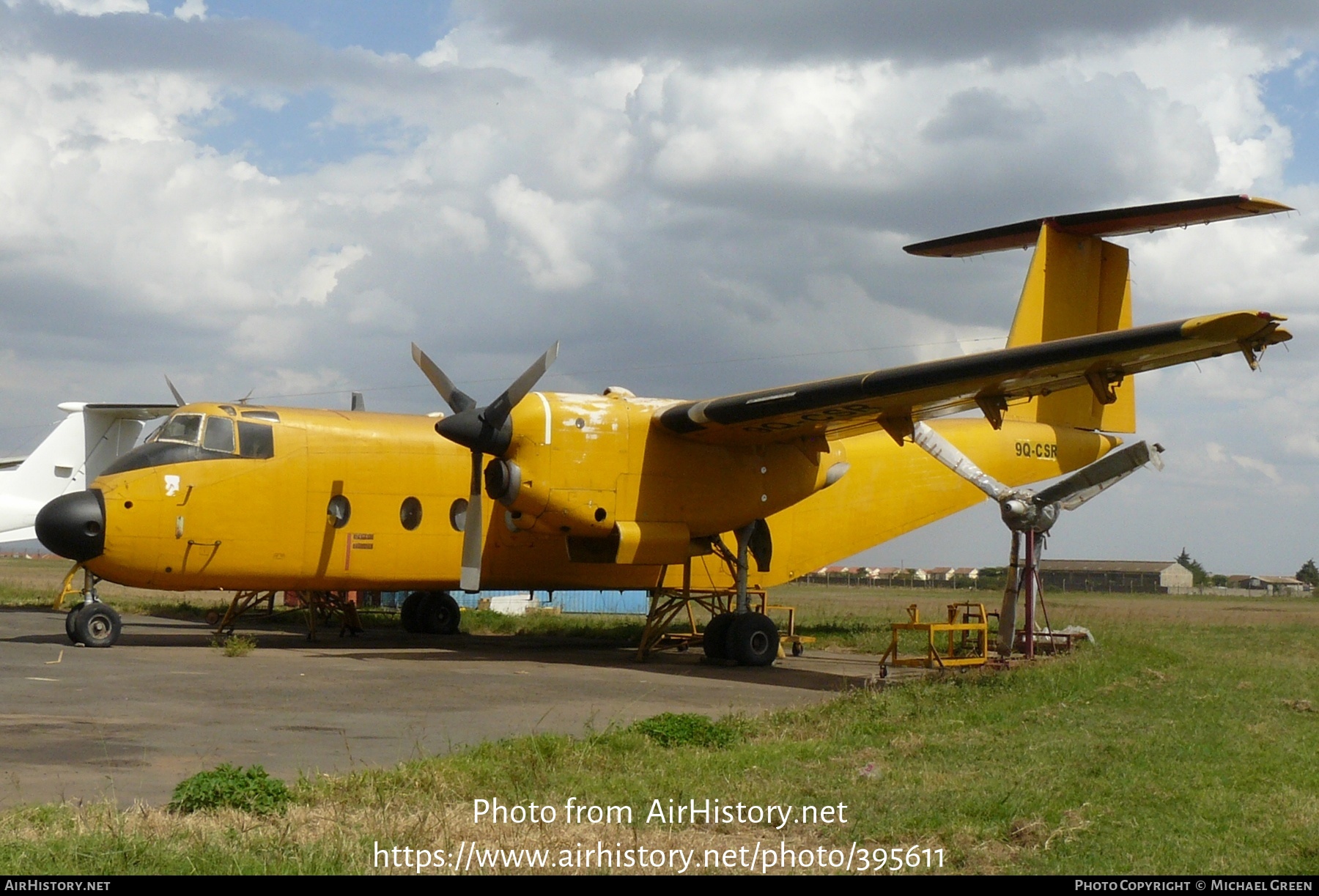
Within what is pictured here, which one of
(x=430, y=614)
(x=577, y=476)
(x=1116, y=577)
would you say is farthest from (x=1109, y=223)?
(x=1116, y=577)

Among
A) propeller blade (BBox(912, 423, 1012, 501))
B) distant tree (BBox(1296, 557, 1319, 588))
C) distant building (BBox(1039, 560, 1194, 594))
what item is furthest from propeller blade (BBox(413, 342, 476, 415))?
distant tree (BBox(1296, 557, 1319, 588))

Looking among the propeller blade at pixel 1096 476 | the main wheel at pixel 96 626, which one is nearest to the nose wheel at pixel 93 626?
the main wheel at pixel 96 626

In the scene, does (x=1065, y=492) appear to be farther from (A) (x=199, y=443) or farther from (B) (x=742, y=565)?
(A) (x=199, y=443)

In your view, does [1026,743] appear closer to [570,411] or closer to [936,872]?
[936,872]

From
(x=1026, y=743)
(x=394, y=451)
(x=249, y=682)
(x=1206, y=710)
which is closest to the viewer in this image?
(x=1026, y=743)

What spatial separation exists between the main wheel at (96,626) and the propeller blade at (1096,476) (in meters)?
13.6

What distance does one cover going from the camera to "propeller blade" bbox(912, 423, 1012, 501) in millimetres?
17203

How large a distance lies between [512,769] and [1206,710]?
23.9 feet

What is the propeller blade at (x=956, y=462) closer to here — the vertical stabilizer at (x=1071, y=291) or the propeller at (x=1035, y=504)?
the propeller at (x=1035, y=504)

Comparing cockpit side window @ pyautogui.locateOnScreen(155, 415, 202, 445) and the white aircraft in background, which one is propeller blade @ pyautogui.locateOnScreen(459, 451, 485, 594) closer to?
cockpit side window @ pyautogui.locateOnScreen(155, 415, 202, 445)

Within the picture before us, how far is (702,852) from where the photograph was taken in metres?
6.60

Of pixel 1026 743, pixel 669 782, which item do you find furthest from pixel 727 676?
pixel 669 782

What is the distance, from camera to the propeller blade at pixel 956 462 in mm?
17203

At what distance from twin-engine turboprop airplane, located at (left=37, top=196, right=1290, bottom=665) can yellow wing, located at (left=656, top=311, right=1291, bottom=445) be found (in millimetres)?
44
